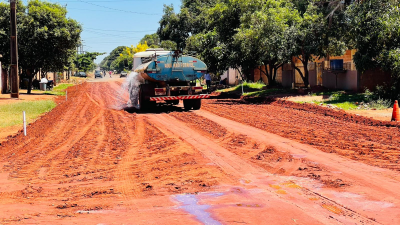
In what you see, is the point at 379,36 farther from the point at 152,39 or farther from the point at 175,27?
the point at 152,39

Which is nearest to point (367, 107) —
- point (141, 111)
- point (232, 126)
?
point (232, 126)

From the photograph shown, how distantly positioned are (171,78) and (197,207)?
1345cm

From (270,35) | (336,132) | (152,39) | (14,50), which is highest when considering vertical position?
(152,39)

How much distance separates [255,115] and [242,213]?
12.3 meters

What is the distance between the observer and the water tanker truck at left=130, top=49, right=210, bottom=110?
62.2 feet

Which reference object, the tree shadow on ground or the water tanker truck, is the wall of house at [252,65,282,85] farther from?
the water tanker truck

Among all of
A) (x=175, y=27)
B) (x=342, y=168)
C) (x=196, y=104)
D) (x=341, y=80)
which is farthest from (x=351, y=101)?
(x=175, y=27)

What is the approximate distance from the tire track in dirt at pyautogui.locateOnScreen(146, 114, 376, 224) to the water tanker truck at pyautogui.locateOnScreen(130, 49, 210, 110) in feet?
12.7

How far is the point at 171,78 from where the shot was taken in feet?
62.8

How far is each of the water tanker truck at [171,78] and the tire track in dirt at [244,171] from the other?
12.7ft

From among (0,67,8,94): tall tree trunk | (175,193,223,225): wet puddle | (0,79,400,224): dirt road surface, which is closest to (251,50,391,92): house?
(0,79,400,224): dirt road surface

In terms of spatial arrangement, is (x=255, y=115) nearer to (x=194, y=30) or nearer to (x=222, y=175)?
(x=222, y=175)

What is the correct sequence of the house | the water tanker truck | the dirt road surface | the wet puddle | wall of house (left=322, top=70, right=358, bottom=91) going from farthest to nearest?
wall of house (left=322, top=70, right=358, bottom=91) → the house → the water tanker truck → the dirt road surface → the wet puddle

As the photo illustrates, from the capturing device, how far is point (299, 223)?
5.36 m
